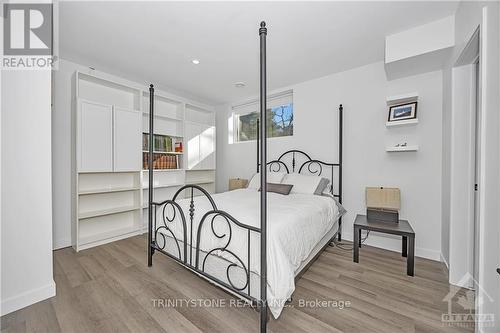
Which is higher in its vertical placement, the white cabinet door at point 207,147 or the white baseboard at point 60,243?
the white cabinet door at point 207,147

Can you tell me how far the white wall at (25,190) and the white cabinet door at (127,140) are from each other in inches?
48.1

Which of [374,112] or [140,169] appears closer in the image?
[374,112]

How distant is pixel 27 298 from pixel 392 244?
3.73 metres

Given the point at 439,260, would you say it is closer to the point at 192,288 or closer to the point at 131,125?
the point at 192,288

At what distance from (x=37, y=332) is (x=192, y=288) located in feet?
3.30

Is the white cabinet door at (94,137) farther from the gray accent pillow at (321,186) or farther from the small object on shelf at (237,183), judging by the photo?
the gray accent pillow at (321,186)

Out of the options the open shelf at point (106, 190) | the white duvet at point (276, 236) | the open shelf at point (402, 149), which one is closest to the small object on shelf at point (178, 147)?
the open shelf at point (106, 190)

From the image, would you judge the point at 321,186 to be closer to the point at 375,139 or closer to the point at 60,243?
the point at 375,139

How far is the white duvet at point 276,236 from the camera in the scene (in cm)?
A: 134

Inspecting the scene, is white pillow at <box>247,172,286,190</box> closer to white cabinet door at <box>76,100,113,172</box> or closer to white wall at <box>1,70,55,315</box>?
white cabinet door at <box>76,100,113,172</box>

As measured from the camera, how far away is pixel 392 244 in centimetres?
271

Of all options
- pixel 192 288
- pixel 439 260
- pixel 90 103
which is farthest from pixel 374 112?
pixel 90 103

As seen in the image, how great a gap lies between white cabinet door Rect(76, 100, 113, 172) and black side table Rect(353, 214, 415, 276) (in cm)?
329

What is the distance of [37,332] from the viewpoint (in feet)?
4.52
